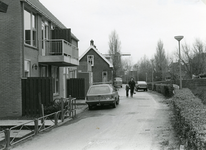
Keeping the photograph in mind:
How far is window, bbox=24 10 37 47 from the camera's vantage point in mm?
15703

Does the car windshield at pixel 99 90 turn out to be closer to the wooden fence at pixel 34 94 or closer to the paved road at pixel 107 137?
the wooden fence at pixel 34 94

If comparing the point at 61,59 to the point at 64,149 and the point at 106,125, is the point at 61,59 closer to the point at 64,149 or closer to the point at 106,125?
the point at 106,125

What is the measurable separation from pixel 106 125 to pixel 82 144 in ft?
10.7

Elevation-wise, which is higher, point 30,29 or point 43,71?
point 30,29

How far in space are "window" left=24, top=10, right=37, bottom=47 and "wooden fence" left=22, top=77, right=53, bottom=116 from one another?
9.07 ft

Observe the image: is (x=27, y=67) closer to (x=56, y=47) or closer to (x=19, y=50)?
(x=19, y=50)

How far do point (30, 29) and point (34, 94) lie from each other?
4014 mm

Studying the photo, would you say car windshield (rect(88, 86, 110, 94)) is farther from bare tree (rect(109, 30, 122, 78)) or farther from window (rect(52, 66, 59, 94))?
bare tree (rect(109, 30, 122, 78))

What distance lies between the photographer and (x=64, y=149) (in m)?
7.13

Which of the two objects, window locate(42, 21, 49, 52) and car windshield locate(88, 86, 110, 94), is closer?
car windshield locate(88, 86, 110, 94)

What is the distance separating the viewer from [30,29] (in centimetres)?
1619

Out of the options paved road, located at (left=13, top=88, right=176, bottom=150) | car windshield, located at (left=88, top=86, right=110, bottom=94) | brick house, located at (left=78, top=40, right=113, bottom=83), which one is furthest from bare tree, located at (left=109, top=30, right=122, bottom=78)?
paved road, located at (left=13, top=88, right=176, bottom=150)

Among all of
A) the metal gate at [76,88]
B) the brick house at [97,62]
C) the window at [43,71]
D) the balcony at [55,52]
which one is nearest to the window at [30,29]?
the balcony at [55,52]

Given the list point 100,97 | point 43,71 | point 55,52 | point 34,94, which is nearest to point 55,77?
point 43,71
